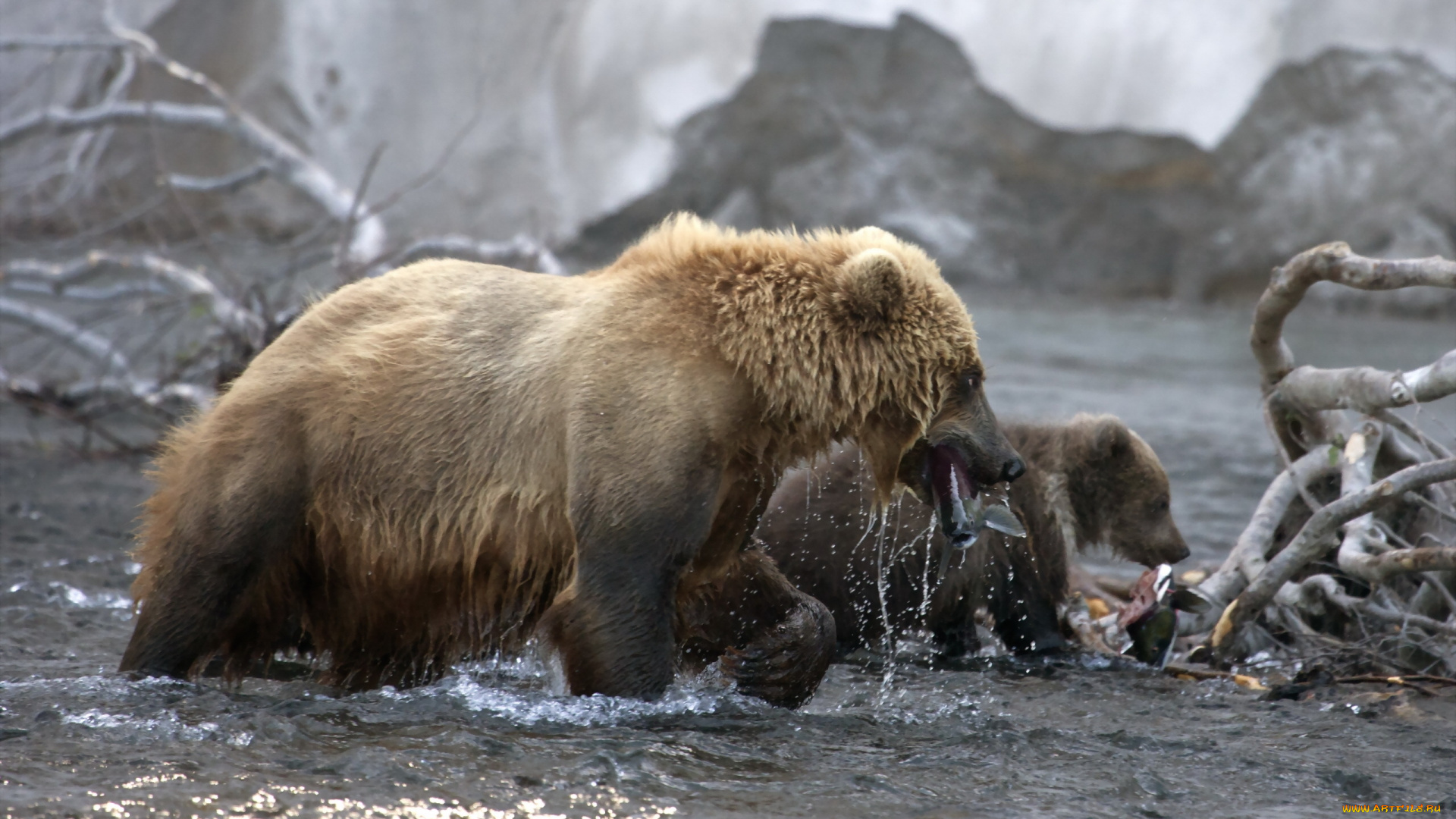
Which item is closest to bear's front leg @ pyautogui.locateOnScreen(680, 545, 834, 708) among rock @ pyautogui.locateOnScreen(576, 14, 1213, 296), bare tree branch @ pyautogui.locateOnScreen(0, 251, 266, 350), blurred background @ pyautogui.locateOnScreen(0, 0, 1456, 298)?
bare tree branch @ pyautogui.locateOnScreen(0, 251, 266, 350)

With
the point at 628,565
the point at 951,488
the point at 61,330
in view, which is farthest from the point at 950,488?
the point at 61,330

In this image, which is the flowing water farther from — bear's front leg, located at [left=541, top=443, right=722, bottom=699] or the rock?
the rock

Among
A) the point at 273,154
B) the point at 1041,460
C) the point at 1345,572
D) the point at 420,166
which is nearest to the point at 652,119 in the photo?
the point at 420,166

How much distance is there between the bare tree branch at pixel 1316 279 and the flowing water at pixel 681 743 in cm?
127

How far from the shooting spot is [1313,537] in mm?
4766

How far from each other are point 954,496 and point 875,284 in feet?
2.03

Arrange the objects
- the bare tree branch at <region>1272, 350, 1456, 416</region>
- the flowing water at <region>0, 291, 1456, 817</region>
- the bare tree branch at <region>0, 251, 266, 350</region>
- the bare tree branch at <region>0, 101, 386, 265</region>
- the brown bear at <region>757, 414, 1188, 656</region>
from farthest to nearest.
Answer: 1. the bare tree branch at <region>0, 101, 386, 265</region>
2. the bare tree branch at <region>0, 251, 266, 350</region>
3. the brown bear at <region>757, 414, 1188, 656</region>
4. the bare tree branch at <region>1272, 350, 1456, 416</region>
5. the flowing water at <region>0, 291, 1456, 817</region>

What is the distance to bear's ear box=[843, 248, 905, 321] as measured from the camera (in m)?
3.68

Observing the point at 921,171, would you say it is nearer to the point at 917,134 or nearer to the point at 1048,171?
the point at 917,134

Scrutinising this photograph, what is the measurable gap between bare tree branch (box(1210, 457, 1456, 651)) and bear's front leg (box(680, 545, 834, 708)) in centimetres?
170

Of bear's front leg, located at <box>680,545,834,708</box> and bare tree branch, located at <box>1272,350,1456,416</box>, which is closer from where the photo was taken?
bear's front leg, located at <box>680,545,834,708</box>

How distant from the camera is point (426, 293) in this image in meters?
4.15

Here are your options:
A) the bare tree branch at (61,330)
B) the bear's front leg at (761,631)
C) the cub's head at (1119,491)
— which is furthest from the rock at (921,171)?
the bear's front leg at (761,631)

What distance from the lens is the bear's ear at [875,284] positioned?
3680mm
